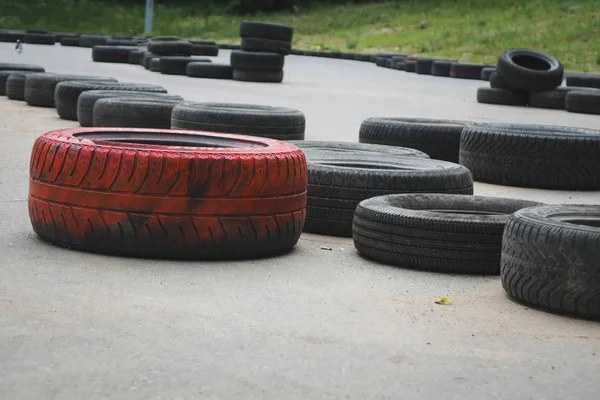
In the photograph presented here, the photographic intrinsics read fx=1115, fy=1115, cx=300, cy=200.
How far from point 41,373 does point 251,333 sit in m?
0.84

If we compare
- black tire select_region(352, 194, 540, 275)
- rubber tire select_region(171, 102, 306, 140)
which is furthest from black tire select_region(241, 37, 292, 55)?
black tire select_region(352, 194, 540, 275)

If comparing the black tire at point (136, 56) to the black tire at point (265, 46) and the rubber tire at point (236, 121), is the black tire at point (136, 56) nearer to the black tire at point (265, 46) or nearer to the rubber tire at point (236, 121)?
→ the black tire at point (265, 46)

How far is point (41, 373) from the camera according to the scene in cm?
335

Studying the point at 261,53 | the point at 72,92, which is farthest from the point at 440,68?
the point at 72,92

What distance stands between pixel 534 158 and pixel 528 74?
34.4ft

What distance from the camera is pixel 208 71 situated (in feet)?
71.3

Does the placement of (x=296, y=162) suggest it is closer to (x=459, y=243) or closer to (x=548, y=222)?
(x=459, y=243)

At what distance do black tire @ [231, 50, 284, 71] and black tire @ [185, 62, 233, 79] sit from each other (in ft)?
1.36

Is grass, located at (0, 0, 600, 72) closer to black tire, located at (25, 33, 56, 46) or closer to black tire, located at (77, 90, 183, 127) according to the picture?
black tire, located at (25, 33, 56, 46)

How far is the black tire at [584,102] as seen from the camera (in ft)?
56.3

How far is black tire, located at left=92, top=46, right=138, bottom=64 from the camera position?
2720cm

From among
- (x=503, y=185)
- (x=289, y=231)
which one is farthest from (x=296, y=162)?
(x=503, y=185)

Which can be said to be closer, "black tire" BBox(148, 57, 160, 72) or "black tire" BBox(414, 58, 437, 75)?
"black tire" BBox(148, 57, 160, 72)

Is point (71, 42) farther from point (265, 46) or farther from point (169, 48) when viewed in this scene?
point (265, 46)
